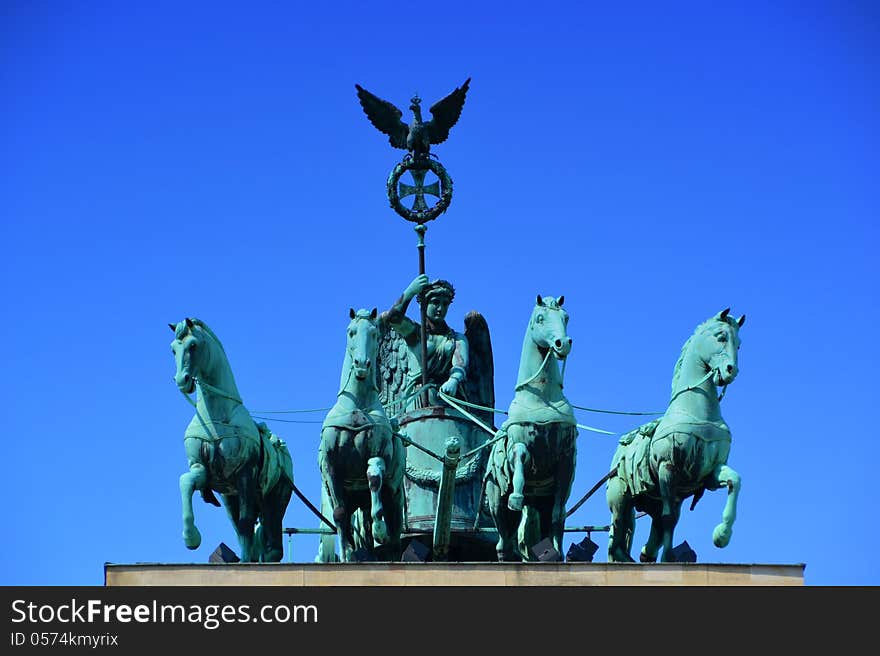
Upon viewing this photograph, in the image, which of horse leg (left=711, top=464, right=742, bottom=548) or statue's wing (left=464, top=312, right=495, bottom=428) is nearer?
horse leg (left=711, top=464, right=742, bottom=548)

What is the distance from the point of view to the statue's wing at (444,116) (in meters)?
31.4

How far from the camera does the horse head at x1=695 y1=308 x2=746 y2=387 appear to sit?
25891mm

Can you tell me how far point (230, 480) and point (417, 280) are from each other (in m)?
4.19

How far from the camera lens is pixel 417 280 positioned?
29.2 metres

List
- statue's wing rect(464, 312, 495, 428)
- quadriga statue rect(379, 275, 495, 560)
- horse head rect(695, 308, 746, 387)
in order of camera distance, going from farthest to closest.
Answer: statue's wing rect(464, 312, 495, 428), quadriga statue rect(379, 275, 495, 560), horse head rect(695, 308, 746, 387)

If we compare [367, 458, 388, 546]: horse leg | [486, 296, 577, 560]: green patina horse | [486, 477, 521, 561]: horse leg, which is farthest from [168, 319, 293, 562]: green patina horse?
[486, 296, 577, 560]: green patina horse

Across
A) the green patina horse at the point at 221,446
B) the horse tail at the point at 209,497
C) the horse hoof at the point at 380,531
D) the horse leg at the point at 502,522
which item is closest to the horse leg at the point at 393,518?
the horse hoof at the point at 380,531

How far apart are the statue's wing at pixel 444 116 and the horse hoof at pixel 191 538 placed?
7.90 metres

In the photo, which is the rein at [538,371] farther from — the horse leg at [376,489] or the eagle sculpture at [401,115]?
the eagle sculpture at [401,115]

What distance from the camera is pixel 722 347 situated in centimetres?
2600

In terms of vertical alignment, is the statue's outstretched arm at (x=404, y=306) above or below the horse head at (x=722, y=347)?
above

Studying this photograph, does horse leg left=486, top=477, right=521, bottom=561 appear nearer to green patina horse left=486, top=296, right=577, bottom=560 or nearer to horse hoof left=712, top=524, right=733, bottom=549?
green patina horse left=486, top=296, right=577, bottom=560
